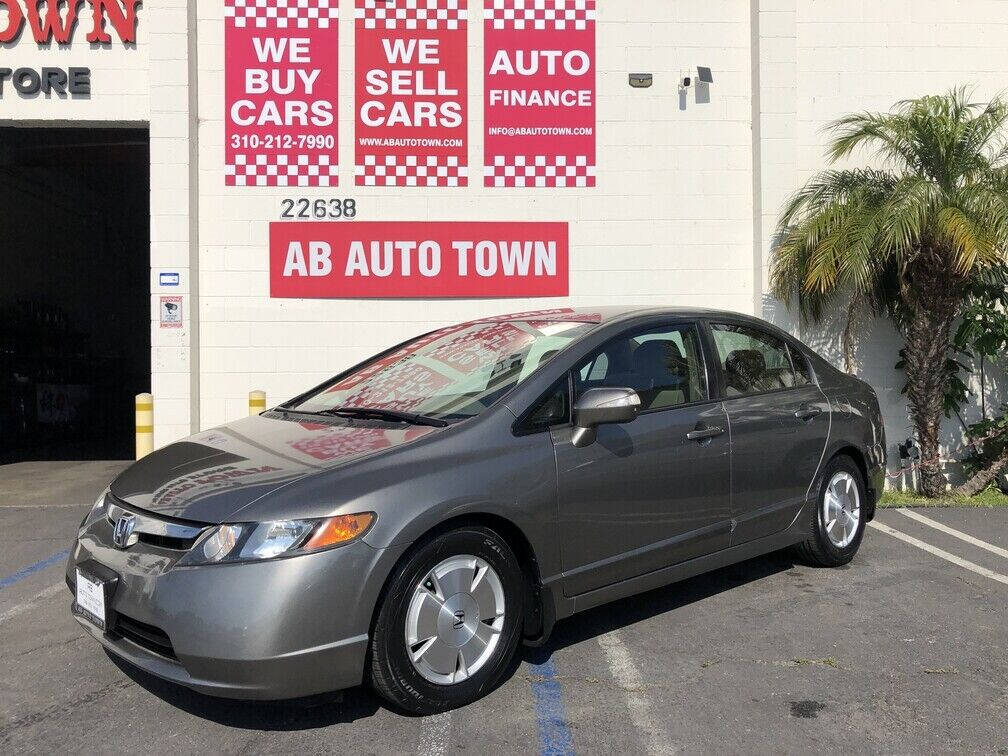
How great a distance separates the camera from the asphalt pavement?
295cm

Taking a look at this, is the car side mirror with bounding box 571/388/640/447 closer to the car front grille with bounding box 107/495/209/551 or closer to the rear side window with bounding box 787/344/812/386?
the car front grille with bounding box 107/495/209/551

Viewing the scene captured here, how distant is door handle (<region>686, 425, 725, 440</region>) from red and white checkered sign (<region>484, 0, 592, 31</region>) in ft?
21.4

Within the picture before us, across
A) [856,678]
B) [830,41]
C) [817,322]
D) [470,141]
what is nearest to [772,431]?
[856,678]

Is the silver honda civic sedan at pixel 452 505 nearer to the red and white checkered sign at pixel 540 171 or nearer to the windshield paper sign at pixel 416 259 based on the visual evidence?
the windshield paper sign at pixel 416 259

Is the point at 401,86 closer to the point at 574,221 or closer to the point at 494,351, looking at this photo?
the point at 574,221

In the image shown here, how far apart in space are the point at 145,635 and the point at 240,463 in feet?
2.26

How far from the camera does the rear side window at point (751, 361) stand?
435 centimetres

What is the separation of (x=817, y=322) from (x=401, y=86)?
5141mm

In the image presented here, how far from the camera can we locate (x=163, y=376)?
29.0 feet

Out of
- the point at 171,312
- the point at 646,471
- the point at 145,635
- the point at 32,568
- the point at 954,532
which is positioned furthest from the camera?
the point at 171,312

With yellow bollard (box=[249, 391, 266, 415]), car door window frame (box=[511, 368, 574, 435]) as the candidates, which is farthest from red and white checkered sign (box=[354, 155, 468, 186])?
car door window frame (box=[511, 368, 574, 435])

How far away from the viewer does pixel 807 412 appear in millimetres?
4633

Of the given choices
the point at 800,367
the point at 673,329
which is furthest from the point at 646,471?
the point at 800,367

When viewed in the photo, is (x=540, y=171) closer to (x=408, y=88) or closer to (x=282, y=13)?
(x=408, y=88)
